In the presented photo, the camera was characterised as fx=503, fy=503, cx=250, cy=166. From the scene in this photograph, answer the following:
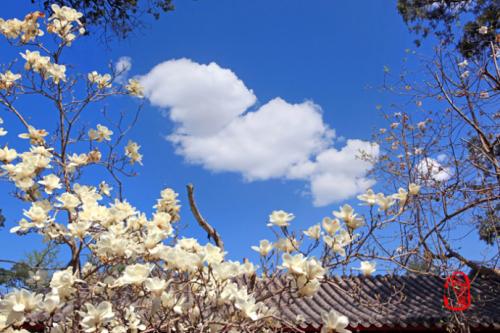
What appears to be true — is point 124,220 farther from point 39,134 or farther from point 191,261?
point 39,134

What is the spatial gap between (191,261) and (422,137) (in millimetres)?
4289

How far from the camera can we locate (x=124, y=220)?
197 centimetres

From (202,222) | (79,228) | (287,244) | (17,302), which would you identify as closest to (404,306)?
(202,222)

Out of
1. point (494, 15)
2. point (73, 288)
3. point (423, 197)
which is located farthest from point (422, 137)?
point (73, 288)

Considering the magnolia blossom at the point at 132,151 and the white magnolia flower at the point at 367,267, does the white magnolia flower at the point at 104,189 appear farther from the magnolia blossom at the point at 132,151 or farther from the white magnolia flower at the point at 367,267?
the white magnolia flower at the point at 367,267

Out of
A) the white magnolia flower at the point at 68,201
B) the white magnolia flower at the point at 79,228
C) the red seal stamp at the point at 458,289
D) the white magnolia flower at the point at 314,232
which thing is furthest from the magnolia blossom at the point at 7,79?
the red seal stamp at the point at 458,289

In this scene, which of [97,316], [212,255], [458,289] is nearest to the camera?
[97,316]

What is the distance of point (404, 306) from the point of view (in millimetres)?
6895

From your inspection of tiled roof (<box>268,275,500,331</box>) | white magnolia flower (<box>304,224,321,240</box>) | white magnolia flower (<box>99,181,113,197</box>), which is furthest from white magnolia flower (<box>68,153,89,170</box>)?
tiled roof (<box>268,275,500,331</box>)

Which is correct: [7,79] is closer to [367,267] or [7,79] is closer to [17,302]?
[17,302]

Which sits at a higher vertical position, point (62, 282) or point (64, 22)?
point (64, 22)

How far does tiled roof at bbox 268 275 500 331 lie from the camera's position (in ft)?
18.4

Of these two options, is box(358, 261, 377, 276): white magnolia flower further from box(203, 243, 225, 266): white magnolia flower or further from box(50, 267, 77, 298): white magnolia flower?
box(50, 267, 77, 298): white magnolia flower

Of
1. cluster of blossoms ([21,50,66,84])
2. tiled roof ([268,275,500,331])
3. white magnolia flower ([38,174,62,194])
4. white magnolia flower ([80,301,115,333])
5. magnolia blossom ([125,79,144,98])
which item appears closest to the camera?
white magnolia flower ([80,301,115,333])
